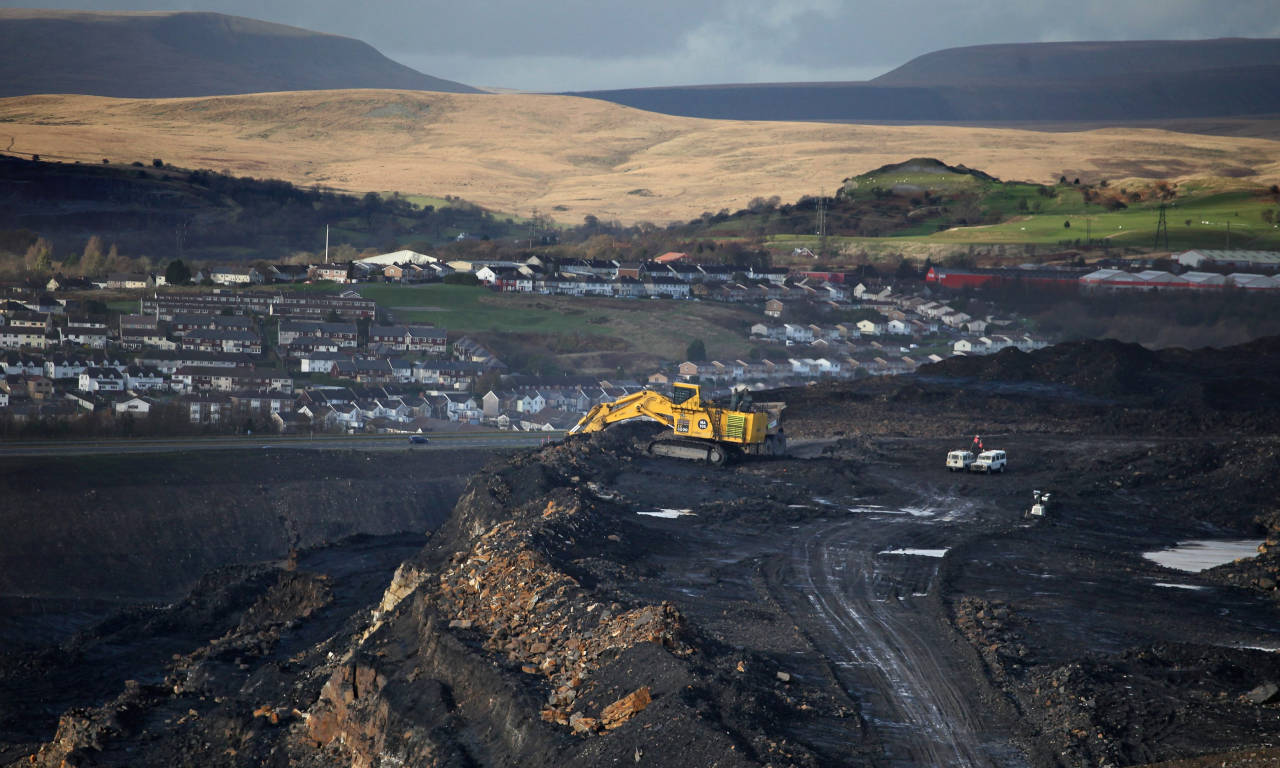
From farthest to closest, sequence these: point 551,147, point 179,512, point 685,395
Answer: point 551,147 → point 179,512 → point 685,395

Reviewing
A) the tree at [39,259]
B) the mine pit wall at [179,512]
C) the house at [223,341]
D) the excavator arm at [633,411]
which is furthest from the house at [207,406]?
the excavator arm at [633,411]

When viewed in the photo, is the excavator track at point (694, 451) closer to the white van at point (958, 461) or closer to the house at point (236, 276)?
the white van at point (958, 461)

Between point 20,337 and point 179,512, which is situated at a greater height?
point 20,337

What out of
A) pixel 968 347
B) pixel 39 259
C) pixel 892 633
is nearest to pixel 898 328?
pixel 968 347

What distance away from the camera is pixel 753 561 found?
19.4 metres

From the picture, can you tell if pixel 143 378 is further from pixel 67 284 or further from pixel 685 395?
pixel 685 395

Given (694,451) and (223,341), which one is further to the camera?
(223,341)

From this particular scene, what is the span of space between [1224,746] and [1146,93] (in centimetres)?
19589

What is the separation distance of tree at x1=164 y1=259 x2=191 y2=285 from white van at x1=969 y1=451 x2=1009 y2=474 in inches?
1726

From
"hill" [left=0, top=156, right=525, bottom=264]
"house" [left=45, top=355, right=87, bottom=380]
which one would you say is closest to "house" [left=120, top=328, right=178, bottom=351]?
"house" [left=45, top=355, right=87, bottom=380]

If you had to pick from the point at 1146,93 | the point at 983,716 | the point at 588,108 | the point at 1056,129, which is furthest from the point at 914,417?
the point at 1146,93

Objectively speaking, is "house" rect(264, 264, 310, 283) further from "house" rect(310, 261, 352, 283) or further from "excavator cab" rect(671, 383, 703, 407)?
"excavator cab" rect(671, 383, 703, 407)

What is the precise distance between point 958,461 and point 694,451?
253 inches

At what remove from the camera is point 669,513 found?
930 inches
